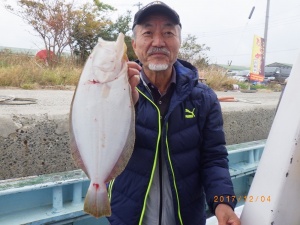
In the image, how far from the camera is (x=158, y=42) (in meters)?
1.80

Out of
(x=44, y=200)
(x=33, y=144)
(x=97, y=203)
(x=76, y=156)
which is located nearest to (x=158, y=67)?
(x=76, y=156)

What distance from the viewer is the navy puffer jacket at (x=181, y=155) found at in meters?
1.79

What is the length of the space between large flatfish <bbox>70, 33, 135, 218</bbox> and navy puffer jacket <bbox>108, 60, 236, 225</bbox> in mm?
350

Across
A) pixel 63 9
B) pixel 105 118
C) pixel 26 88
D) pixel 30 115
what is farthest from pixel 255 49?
pixel 105 118

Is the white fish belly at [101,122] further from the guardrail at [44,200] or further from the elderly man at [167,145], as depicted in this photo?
the guardrail at [44,200]

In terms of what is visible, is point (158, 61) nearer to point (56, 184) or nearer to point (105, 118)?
point (105, 118)

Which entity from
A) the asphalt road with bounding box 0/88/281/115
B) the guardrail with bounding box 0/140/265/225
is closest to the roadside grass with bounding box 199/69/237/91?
the asphalt road with bounding box 0/88/281/115

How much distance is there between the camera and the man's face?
1.81 m

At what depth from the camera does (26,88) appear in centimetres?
695

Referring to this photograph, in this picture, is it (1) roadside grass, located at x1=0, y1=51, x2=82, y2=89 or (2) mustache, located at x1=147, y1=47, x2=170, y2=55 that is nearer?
(2) mustache, located at x1=147, y1=47, x2=170, y2=55

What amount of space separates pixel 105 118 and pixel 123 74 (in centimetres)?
21

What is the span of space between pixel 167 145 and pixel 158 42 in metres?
0.58

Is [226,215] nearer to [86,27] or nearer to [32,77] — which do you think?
[32,77]

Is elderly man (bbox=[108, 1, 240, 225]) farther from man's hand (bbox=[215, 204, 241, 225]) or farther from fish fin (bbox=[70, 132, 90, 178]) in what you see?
fish fin (bbox=[70, 132, 90, 178])
